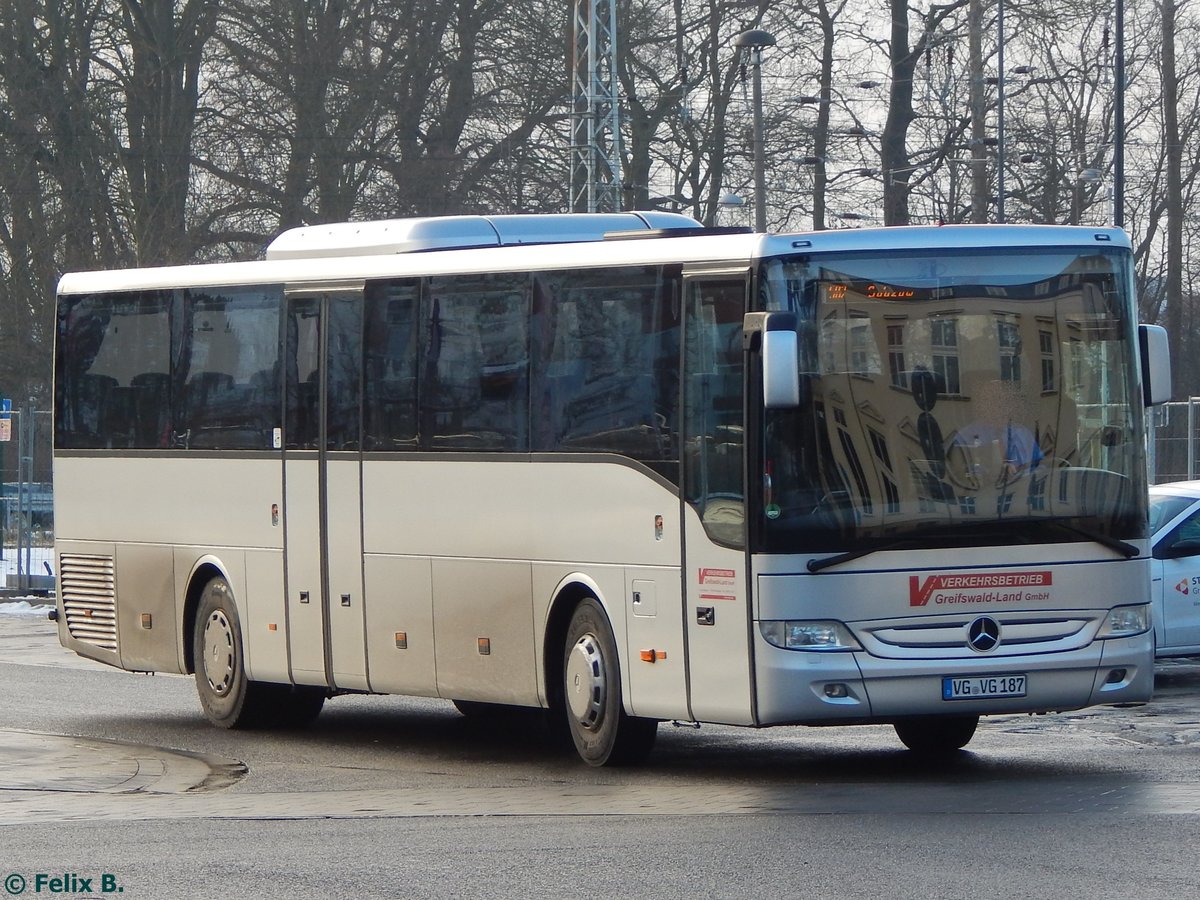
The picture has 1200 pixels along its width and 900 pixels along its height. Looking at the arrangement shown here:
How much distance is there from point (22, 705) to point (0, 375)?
79.2 ft

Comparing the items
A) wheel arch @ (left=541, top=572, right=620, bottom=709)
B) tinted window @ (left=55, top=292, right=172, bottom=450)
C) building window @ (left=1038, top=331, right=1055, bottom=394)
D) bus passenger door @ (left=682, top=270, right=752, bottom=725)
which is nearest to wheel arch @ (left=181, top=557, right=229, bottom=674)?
tinted window @ (left=55, top=292, right=172, bottom=450)

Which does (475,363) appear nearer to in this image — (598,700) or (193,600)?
(598,700)

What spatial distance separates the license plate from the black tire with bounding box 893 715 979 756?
4.47 feet

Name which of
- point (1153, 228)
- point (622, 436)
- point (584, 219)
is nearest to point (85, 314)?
point (584, 219)

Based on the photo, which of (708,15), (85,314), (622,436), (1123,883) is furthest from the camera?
(708,15)

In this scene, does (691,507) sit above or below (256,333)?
below

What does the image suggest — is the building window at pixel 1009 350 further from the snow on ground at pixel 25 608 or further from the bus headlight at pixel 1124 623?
the snow on ground at pixel 25 608

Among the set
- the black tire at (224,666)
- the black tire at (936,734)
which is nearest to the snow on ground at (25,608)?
the black tire at (224,666)

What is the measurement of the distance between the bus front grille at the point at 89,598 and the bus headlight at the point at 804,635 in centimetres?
675

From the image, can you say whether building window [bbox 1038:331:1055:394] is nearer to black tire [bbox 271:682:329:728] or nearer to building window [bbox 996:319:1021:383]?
building window [bbox 996:319:1021:383]

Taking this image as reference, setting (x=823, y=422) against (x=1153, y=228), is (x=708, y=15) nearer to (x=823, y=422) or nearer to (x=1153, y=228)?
(x=1153, y=228)

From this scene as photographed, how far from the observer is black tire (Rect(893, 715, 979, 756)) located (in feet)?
41.7

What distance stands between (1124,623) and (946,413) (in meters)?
1.45

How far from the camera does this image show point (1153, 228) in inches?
2154
